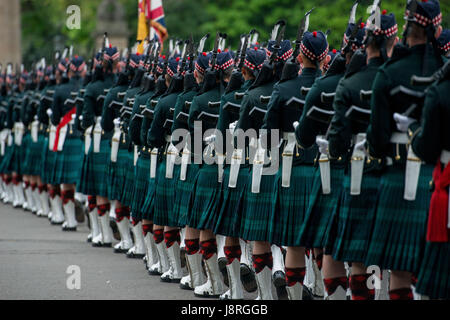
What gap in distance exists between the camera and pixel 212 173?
26.7 feet

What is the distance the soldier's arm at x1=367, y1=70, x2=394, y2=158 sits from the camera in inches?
220

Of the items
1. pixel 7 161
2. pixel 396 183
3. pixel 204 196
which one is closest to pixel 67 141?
pixel 7 161

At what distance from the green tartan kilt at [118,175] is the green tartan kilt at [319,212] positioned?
4.22 m

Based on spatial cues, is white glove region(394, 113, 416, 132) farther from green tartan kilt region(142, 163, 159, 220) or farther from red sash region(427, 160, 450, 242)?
green tartan kilt region(142, 163, 159, 220)

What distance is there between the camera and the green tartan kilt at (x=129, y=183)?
10.4m

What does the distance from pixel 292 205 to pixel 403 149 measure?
1581 mm

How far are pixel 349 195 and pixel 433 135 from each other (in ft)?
3.08

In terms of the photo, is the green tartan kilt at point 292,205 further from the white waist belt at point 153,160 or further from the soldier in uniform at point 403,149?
the white waist belt at point 153,160

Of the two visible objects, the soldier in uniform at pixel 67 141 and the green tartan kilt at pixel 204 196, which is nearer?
the green tartan kilt at pixel 204 196

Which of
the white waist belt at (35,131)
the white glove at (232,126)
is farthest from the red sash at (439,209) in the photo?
the white waist belt at (35,131)

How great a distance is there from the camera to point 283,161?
7.10 m

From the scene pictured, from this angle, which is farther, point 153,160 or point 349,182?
point 153,160

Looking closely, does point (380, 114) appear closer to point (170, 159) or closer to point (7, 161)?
point (170, 159)
